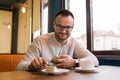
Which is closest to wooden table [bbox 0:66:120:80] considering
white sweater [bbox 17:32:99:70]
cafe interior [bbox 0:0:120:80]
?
white sweater [bbox 17:32:99:70]

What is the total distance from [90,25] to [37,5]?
297 cm

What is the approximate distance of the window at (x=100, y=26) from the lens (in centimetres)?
248

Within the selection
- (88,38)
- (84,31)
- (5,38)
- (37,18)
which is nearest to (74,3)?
(84,31)

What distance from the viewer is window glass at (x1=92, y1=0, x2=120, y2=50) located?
247 cm

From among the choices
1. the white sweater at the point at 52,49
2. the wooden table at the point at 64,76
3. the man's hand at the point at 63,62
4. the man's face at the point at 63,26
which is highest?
the man's face at the point at 63,26

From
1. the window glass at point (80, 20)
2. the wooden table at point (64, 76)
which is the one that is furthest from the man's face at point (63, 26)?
the window glass at point (80, 20)

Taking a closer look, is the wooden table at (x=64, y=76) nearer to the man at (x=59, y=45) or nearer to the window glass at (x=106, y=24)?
the man at (x=59, y=45)

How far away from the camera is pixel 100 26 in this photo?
9.21 feet

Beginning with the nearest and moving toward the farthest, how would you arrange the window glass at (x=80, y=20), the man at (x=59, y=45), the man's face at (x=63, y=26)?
the man at (x=59, y=45)
the man's face at (x=63, y=26)
the window glass at (x=80, y=20)

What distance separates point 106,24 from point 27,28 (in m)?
4.28

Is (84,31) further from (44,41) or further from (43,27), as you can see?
(43,27)

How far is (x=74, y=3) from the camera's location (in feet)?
12.1

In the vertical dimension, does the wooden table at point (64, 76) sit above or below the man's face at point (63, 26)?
below

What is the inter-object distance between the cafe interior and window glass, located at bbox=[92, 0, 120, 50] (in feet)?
0.18
